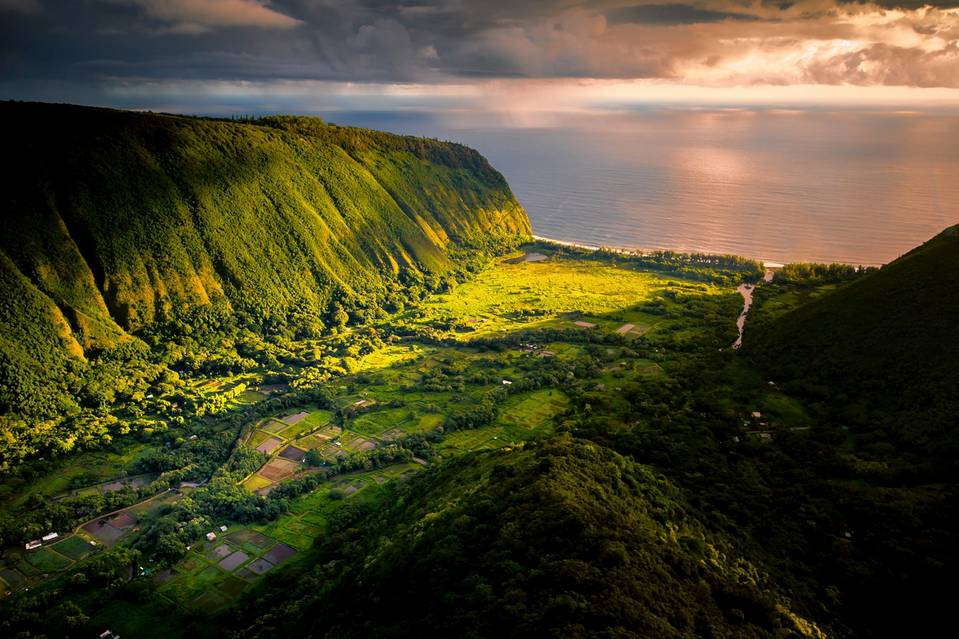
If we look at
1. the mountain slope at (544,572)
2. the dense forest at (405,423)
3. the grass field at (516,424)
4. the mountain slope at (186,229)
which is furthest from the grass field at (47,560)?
the grass field at (516,424)

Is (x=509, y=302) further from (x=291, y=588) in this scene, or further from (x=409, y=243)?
(x=291, y=588)

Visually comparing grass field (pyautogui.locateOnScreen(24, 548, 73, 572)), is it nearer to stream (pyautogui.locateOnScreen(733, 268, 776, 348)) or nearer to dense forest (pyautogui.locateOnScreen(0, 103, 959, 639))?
dense forest (pyautogui.locateOnScreen(0, 103, 959, 639))

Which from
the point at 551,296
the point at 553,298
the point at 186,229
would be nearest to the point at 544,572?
the point at 553,298

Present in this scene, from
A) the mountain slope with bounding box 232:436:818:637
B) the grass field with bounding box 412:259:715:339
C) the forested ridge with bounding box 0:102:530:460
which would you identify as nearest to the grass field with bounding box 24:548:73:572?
the mountain slope with bounding box 232:436:818:637

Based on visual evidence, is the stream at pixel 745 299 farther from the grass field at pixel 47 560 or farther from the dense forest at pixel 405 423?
the grass field at pixel 47 560

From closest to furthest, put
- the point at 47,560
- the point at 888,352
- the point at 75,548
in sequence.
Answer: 1. the point at 47,560
2. the point at 75,548
3. the point at 888,352

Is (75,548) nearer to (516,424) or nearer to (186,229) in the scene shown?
(516,424)

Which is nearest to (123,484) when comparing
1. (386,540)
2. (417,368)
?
(386,540)
